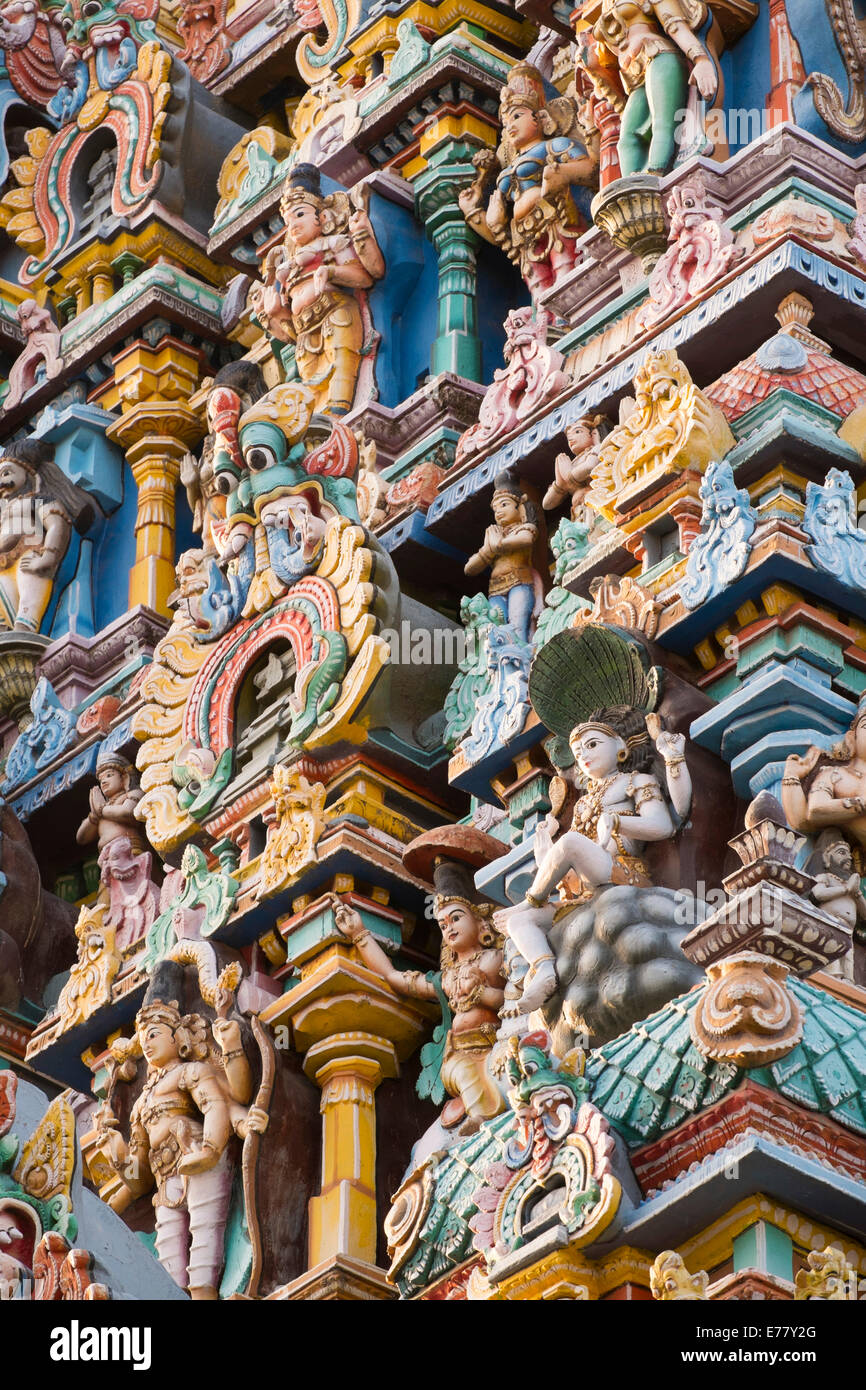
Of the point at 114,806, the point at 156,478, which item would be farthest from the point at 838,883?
the point at 156,478

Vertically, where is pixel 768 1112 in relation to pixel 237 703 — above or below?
below

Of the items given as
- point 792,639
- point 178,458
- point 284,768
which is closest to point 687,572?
point 792,639

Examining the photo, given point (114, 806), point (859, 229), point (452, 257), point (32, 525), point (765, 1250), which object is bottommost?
point (765, 1250)

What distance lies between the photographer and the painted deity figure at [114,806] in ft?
81.9

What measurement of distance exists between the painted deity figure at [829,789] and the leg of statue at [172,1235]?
5.28 meters

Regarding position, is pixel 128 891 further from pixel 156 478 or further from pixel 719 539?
pixel 719 539

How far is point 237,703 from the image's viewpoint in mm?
23016

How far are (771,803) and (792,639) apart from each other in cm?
132

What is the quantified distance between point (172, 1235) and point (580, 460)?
17.5 feet

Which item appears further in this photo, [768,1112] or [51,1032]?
[51,1032]

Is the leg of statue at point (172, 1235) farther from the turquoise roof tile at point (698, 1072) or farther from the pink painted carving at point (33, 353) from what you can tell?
the pink painted carving at point (33, 353)

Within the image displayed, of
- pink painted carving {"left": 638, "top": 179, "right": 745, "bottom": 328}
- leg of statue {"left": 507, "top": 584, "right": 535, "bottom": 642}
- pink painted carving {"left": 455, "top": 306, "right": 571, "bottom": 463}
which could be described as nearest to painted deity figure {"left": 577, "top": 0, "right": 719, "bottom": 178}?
pink painted carving {"left": 638, "top": 179, "right": 745, "bottom": 328}

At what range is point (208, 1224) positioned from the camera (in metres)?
21.4

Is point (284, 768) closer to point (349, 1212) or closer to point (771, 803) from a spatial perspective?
point (349, 1212)
